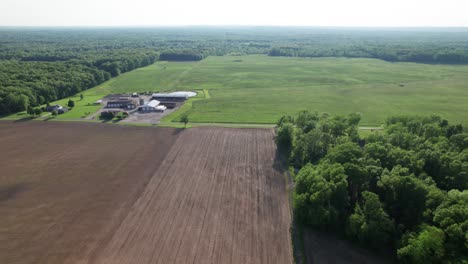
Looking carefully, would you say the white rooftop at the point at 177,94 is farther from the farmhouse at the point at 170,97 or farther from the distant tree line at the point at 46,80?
the distant tree line at the point at 46,80

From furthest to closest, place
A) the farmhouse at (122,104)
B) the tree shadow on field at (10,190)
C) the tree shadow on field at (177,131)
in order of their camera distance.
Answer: the farmhouse at (122,104) < the tree shadow on field at (177,131) < the tree shadow on field at (10,190)

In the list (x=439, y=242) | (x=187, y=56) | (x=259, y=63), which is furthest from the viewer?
(x=187, y=56)

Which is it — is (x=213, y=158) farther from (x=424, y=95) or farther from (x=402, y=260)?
(x=424, y=95)

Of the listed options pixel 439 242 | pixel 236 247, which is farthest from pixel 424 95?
pixel 236 247

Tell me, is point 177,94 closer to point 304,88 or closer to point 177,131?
point 177,131

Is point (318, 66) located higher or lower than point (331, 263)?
higher

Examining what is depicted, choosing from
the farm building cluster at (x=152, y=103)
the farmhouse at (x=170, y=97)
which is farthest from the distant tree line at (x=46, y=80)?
the farmhouse at (x=170, y=97)

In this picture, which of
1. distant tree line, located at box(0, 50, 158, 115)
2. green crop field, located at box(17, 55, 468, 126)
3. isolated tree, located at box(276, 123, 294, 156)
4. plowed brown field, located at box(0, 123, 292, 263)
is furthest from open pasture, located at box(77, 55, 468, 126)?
plowed brown field, located at box(0, 123, 292, 263)
